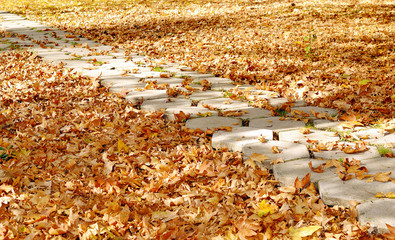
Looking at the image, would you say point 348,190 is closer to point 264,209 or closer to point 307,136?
point 264,209

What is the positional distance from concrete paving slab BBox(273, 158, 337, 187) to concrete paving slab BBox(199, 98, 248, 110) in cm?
124

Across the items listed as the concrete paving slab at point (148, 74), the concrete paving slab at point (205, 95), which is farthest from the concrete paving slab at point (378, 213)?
the concrete paving slab at point (148, 74)

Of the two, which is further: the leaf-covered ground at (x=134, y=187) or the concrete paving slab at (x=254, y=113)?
the concrete paving slab at (x=254, y=113)

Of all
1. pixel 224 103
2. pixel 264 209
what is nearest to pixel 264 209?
pixel 264 209

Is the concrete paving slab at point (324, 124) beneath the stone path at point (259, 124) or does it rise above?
beneath

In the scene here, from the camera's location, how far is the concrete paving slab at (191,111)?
11.6 feet

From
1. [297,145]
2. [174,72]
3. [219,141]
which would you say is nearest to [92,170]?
[219,141]

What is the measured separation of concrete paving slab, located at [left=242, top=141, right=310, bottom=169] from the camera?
8.71 feet

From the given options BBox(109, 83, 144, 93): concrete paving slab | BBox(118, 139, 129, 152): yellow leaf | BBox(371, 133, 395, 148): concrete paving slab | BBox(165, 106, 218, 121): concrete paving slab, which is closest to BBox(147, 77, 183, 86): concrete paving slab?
BBox(109, 83, 144, 93): concrete paving slab

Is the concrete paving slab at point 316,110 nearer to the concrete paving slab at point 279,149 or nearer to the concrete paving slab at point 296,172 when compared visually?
the concrete paving slab at point 279,149

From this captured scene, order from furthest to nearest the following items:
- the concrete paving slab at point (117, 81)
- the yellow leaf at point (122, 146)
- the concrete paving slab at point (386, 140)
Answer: the concrete paving slab at point (117, 81) < the yellow leaf at point (122, 146) < the concrete paving slab at point (386, 140)

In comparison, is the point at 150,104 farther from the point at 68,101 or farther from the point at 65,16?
the point at 65,16

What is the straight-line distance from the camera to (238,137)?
118 inches

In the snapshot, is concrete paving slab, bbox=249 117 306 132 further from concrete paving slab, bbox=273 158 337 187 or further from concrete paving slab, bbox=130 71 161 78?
concrete paving slab, bbox=130 71 161 78
